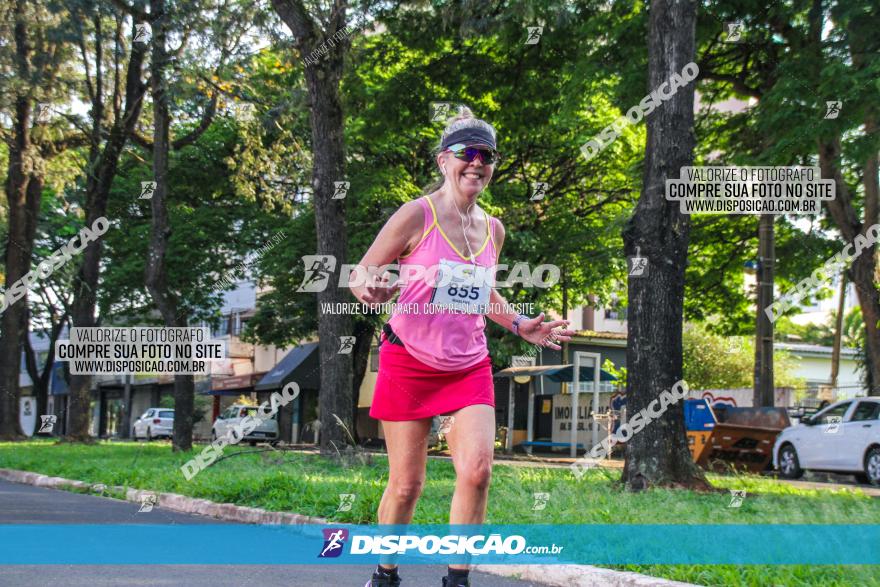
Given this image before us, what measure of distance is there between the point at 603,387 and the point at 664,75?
24773 millimetres

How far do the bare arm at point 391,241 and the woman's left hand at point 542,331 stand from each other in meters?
0.63

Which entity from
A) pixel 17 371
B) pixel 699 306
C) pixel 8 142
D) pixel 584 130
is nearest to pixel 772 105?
pixel 699 306

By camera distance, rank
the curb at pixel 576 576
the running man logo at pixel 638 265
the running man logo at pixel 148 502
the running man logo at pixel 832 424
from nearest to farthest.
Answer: the curb at pixel 576 576
the running man logo at pixel 148 502
the running man logo at pixel 638 265
the running man logo at pixel 832 424

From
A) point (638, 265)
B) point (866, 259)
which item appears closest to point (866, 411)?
point (866, 259)

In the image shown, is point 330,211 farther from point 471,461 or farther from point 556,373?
point 556,373

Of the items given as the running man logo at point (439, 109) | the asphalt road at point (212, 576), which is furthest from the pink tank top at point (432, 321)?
the running man logo at point (439, 109)

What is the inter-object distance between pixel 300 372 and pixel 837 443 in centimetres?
2724

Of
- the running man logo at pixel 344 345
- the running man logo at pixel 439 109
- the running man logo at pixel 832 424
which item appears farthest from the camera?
the running man logo at pixel 832 424

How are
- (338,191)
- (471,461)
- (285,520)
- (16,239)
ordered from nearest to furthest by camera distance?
(471,461) → (285,520) → (338,191) → (16,239)

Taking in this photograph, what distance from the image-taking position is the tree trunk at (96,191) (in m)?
25.0

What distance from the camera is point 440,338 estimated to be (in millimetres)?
4449

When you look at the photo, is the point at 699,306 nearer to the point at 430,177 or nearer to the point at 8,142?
the point at 430,177

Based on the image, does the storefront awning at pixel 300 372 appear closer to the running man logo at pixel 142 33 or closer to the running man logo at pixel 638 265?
the running man logo at pixel 142 33

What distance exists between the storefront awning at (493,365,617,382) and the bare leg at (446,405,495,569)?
80.4ft
